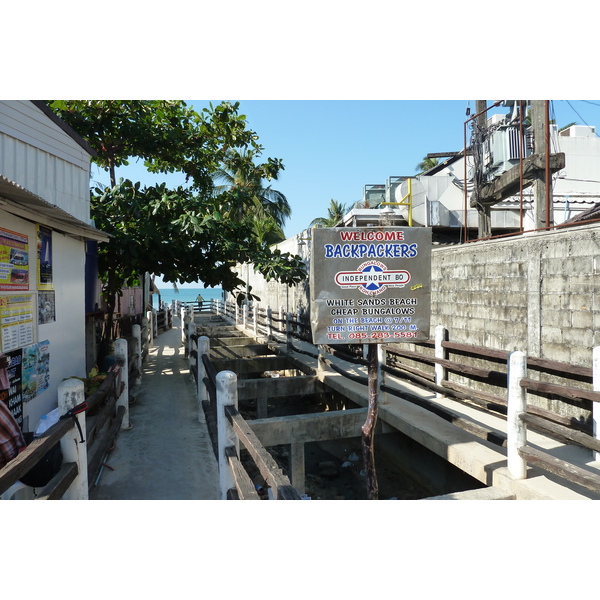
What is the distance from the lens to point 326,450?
912 centimetres

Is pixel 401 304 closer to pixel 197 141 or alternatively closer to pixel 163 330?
pixel 197 141

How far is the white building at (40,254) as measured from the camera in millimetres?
4504

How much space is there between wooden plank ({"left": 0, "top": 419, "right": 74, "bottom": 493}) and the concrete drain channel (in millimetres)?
2436

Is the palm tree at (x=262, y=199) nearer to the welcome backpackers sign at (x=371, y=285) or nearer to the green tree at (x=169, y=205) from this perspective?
the green tree at (x=169, y=205)

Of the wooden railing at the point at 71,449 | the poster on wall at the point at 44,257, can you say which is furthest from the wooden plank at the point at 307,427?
the poster on wall at the point at 44,257

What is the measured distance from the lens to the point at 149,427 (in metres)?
6.50

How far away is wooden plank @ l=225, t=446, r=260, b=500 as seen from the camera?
9.59ft

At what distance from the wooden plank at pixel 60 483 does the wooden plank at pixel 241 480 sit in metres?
1.20

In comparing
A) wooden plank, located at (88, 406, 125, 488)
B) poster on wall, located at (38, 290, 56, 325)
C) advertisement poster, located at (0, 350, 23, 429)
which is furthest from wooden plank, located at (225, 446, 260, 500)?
poster on wall, located at (38, 290, 56, 325)

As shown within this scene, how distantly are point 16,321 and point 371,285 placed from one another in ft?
12.4

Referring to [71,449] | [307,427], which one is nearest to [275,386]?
[307,427]

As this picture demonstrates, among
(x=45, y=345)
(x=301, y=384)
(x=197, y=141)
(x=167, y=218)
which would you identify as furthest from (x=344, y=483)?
(x=197, y=141)

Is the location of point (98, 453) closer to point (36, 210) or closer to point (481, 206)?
point (36, 210)

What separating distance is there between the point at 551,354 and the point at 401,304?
3.33m
